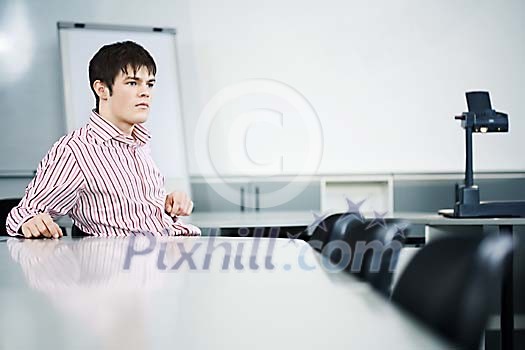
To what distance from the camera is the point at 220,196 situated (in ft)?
12.6

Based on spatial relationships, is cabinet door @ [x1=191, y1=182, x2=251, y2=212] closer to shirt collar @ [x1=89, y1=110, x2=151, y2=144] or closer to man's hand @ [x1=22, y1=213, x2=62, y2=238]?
shirt collar @ [x1=89, y1=110, x2=151, y2=144]

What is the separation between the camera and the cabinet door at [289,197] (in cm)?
385

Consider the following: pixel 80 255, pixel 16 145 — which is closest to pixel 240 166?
pixel 16 145

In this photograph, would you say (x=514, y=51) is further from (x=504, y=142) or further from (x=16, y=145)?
(x=16, y=145)

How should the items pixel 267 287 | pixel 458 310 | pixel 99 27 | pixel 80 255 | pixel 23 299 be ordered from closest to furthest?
pixel 458 310 < pixel 23 299 < pixel 267 287 < pixel 80 255 < pixel 99 27

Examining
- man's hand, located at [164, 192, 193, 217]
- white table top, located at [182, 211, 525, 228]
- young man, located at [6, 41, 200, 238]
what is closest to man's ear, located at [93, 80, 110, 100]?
young man, located at [6, 41, 200, 238]

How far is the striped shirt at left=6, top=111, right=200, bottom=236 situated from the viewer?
1608 millimetres

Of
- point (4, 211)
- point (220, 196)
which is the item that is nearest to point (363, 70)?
point (220, 196)

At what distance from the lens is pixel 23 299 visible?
0.82 m

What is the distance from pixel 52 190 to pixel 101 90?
1.03ft

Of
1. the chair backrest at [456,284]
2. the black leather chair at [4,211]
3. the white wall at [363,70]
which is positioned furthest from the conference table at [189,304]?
the white wall at [363,70]

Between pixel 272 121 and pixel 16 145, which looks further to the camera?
pixel 272 121

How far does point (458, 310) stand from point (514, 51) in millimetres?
3604

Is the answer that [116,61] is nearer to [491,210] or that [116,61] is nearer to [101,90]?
[101,90]
